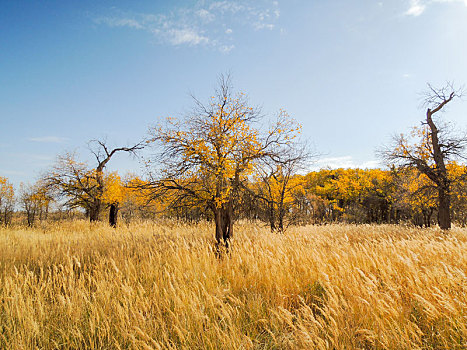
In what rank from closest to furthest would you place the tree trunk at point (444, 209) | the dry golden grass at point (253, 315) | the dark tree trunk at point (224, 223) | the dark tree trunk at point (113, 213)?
the dry golden grass at point (253, 315)
the dark tree trunk at point (224, 223)
the tree trunk at point (444, 209)
the dark tree trunk at point (113, 213)

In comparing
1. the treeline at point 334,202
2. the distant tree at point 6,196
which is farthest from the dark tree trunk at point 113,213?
the distant tree at point 6,196

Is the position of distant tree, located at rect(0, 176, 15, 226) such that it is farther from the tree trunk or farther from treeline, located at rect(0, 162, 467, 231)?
the tree trunk

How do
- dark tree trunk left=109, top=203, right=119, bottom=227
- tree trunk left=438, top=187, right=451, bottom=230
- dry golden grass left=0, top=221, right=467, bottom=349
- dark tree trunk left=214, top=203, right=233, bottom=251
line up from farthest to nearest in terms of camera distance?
dark tree trunk left=109, top=203, right=119, bottom=227, tree trunk left=438, top=187, right=451, bottom=230, dark tree trunk left=214, top=203, right=233, bottom=251, dry golden grass left=0, top=221, right=467, bottom=349

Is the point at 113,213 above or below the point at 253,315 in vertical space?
above

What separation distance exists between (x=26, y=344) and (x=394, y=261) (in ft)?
18.7

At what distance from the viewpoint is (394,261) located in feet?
14.7

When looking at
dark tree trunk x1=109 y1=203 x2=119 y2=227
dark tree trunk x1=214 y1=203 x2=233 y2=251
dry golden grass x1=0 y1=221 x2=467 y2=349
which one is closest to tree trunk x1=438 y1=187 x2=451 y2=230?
dry golden grass x1=0 y1=221 x2=467 y2=349

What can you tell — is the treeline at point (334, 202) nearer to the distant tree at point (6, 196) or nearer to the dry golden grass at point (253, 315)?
the distant tree at point (6, 196)

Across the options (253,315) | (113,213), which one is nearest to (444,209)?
(253,315)

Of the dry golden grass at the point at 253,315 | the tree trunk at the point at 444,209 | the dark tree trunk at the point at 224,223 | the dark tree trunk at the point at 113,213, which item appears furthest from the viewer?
the dark tree trunk at the point at 113,213

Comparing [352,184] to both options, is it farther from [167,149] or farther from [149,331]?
[149,331]

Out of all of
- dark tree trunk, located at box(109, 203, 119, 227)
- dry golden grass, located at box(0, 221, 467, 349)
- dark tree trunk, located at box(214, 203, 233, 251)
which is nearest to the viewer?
dry golden grass, located at box(0, 221, 467, 349)

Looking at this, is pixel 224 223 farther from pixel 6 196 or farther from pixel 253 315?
pixel 6 196

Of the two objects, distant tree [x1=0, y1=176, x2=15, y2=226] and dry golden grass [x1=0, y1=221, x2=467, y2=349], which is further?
distant tree [x1=0, y1=176, x2=15, y2=226]
